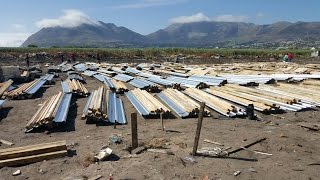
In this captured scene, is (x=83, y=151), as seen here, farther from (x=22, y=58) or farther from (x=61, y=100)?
(x=22, y=58)

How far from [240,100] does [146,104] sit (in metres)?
3.90

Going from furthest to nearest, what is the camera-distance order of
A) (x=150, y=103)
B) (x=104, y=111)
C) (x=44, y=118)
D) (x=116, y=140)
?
(x=150, y=103), (x=104, y=111), (x=44, y=118), (x=116, y=140)

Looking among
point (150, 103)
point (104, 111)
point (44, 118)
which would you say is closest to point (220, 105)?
point (150, 103)

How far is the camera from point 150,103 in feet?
49.5

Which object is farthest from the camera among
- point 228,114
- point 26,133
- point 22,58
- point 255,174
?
point 22,58

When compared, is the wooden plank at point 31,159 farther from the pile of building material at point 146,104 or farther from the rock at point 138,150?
the pile of building material at point 146,104

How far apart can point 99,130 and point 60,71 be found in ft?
71.9

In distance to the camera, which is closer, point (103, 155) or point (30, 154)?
point (103, 155)

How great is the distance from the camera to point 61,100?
15.8 meters

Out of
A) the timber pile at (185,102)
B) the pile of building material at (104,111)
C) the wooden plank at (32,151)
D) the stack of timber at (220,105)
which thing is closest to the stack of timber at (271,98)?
the stack of timber at (220,105)

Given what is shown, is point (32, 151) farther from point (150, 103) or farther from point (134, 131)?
point (150, 103)

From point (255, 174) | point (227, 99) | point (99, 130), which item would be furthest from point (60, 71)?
point (255, 174)

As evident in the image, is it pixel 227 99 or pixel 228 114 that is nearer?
pixel 228 114

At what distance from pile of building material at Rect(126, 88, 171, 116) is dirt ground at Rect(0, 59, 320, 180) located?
0.40m
